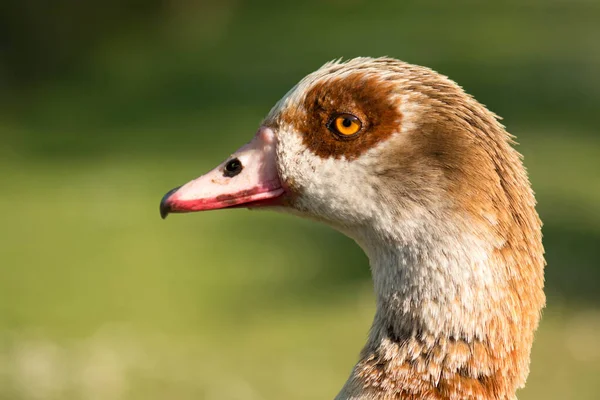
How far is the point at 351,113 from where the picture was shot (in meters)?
2.32

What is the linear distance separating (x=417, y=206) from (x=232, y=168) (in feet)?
1.65

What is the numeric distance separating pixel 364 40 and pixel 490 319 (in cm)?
914

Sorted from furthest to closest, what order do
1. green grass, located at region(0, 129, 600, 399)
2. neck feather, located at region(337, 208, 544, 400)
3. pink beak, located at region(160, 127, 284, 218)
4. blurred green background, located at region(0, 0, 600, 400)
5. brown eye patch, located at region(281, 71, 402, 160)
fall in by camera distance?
blurred green background, located at region(0, 0, 600, 400)
green grass, located at region(0, 129, 600, 399)
pink beak, located at region(160, 127, 284, 218)
brown eye patch, located at region(281, 71, 402, 160)
neck feather, located at region(337, 208, 544, 400)

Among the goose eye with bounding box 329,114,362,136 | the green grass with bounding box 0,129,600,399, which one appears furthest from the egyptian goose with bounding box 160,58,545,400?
the green grass with bounding box 0,129,600,399

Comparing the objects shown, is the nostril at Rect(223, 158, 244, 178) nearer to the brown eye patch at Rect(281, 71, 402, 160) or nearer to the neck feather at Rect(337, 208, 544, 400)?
the brown eye patch at Rect(281, 71, 402, 160)

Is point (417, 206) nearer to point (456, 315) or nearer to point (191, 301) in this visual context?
point (456, 315)

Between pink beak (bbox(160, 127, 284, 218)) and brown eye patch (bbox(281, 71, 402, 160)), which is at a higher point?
brown eye patch (bbox(281, 71, 402, 160))

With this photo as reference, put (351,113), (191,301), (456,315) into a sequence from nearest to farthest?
(456,315), (351,113), (191,301)

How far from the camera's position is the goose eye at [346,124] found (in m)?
2.32

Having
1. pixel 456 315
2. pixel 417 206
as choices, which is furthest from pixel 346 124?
Answer: pixel 456 315

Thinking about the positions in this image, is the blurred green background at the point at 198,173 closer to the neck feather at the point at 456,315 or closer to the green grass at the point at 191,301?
the green grass at the point at 191,301

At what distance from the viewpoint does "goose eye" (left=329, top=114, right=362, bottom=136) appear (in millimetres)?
2321

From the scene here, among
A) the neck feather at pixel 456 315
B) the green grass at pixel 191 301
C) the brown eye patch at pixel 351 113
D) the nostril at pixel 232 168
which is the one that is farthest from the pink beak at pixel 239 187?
the green grass at pixel 191 301

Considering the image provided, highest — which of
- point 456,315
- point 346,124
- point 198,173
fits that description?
point 346,124
